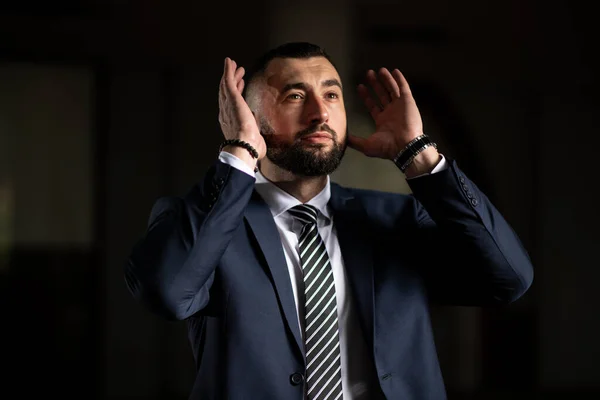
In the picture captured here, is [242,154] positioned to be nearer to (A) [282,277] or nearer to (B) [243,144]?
(B) [243,144]

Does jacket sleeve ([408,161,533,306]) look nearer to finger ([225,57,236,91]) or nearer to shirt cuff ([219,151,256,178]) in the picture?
shirt cuff ([219,151,256,178])

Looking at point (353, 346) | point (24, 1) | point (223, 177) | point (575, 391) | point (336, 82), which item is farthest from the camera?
point (575, 391)

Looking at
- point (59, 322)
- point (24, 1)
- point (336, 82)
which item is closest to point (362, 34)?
point (24, 1)

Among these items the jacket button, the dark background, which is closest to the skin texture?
the jacket button

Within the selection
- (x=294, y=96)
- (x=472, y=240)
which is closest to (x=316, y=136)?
(x=294, y=96)

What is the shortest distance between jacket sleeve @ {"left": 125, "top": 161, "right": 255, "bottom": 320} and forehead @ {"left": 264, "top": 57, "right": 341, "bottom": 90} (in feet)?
1.03

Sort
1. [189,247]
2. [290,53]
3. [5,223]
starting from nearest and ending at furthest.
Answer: [189,247]
[290,53]
[5,223]

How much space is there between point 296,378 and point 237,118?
0.62 metres

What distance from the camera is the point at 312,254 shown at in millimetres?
1668

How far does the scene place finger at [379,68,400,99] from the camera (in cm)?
178

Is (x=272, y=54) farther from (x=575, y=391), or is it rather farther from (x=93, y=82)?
(x=575, y=391)

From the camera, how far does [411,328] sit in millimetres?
1673

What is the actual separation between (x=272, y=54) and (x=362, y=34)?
10.1ft

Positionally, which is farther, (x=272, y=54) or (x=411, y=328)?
(x=272, y=54)
